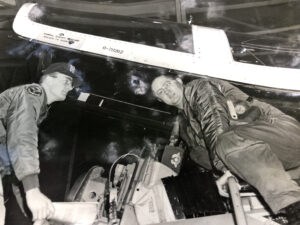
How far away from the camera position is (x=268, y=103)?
159 cm

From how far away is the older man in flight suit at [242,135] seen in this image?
1.25 meters

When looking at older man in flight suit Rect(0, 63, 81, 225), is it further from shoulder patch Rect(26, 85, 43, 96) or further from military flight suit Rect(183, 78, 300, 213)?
military flight suit Rect(183, 78, 300, 213)

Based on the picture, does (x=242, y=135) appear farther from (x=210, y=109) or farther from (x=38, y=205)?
(x=38, y=205)

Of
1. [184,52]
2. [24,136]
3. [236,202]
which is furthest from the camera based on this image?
[184,52]

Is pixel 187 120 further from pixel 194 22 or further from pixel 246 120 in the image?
pixel 194 22

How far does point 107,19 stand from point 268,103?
0.91 meters

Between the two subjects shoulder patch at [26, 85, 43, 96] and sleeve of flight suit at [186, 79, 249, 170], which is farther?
shoulder patch at [26, 85, 43, 96]

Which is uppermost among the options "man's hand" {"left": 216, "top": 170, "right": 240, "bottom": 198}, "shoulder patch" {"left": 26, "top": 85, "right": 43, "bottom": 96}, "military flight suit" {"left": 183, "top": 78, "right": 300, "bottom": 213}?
"shoulder patch" {"left": 26, "top": 85, "right": 43, "bottom": 96}

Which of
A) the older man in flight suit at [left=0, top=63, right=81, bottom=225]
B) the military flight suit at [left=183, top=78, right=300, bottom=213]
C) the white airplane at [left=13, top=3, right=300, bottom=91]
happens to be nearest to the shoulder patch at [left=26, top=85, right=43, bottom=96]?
the older man in flight suit at [left=0, top=63, right=81, bottom=225]

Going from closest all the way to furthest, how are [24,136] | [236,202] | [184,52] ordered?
[236,202] → [24,136] → [184,52]

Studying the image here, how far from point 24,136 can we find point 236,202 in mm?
851

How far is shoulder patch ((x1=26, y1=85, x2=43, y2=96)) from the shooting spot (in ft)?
5.14

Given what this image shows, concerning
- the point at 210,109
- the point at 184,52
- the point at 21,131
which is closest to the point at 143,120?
the point at 210,109

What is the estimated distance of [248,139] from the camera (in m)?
1.38
